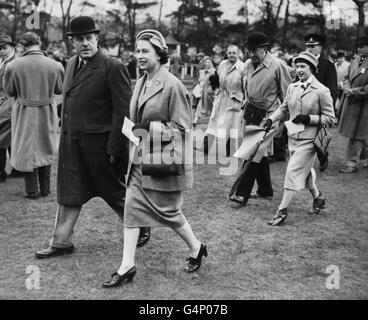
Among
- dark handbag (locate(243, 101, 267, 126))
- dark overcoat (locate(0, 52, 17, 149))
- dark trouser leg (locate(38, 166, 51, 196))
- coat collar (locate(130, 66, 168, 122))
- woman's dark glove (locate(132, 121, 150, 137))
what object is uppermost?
coat collar (locate(130, 66, 168, 122))

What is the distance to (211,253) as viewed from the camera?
4945 millimetres

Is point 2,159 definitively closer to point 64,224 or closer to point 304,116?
point 64,224

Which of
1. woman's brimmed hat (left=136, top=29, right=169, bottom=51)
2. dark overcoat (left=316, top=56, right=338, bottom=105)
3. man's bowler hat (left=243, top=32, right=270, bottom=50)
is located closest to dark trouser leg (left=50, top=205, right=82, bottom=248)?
woman's brimmed hat (left=136, top=29, right=169, bottom=51)

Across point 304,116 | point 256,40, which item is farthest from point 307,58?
point 256,40

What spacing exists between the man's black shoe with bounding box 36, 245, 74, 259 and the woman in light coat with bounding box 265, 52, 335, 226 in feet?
7.56

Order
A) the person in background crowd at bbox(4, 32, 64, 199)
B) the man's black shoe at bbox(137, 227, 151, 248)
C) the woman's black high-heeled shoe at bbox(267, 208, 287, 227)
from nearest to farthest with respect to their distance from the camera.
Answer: the man's black shoe at bbox(137, 227, 151, 248) < the woman's black high-heeled shoe at bbox(267, 208, 287, 227) < the person in background crowd at bbox(4, 32, 64, 199)

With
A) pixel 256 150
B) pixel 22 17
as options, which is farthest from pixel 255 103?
pixel 22 17

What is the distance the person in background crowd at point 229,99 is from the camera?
9.05 meters

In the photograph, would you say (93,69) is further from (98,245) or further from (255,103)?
(255,103)

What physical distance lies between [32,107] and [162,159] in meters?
3.29

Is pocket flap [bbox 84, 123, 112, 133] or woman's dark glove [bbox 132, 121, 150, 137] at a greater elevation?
woman's dark glove [bbox 132, 121, 150, 137]

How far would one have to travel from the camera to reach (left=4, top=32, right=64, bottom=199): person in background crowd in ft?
21.5

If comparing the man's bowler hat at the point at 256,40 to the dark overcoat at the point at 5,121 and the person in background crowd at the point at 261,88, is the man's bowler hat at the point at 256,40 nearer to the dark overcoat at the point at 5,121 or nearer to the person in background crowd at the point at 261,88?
the person in background crowd at the point at 261,88

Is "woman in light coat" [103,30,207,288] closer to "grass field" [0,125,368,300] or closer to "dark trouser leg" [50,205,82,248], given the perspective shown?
"grass field" [0,125,368,300]
